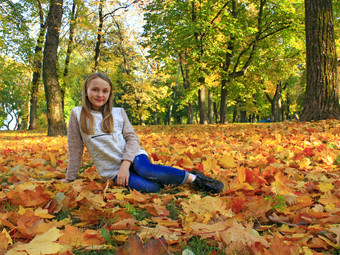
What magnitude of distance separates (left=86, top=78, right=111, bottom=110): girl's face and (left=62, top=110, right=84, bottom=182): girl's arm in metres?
0.24

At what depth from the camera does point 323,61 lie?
5.95 meters

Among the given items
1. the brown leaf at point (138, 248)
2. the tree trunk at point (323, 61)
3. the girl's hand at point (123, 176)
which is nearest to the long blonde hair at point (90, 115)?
the girl's hand at point (123, 176)

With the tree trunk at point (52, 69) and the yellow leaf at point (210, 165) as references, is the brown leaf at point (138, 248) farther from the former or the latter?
the tree trunk at point (52, 69)

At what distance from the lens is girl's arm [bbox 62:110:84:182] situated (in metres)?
2.48

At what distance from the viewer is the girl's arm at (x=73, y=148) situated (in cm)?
248

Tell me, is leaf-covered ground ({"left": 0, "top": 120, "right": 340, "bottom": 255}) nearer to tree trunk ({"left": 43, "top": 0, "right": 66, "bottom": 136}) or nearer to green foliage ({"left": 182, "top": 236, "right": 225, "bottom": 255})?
green foliage ({"left": 182, "top": 236, "right": 225, "bottom": 255})

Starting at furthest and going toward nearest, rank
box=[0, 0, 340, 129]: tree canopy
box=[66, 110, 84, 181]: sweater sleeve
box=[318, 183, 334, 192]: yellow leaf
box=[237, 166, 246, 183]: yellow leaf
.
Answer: box=[0, 0, 340, 129]: tree canopy < box=[66, 110, 84, 181]: sweater sleeve < box=[237, 166, 246, 183]: yellow leaf < box=[318, 183, 334, 192]: yellow leaf

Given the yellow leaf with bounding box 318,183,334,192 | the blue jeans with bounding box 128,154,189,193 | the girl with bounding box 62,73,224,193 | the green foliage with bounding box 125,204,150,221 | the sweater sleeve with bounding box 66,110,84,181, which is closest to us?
the green foliage with bounding box 125,204,150,221

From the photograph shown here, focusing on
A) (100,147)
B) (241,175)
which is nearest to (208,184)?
(241,175)

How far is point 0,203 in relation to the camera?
1808 millimetres

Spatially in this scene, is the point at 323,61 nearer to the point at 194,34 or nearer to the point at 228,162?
the point at 228,162

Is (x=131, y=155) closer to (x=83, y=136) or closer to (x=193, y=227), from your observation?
(x=83, y=136)

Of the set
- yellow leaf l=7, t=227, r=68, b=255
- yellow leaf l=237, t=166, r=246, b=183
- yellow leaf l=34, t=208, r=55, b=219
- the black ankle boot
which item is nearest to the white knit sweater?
the black ankle boot

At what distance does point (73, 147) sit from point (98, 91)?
63cm
